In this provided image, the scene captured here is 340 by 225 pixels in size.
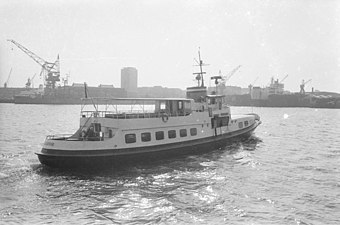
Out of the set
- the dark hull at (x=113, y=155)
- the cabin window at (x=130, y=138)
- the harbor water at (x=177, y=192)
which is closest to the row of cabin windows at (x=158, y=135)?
the cabin window at (x=130, y=138)

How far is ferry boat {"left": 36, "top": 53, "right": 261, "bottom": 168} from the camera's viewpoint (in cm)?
2270

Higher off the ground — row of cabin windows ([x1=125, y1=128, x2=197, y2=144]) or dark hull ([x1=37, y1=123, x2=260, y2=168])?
row of cabin windows ([x1=125, y1=128, x2=197, y2=144])

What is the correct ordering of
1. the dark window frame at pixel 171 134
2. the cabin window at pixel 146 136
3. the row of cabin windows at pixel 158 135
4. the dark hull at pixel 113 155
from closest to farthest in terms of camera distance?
the dark hull at pixel 113 155, the row of cabin windows at pixel 158 135, the cabin window at pixel 146 136, the dark window frame at pixel 171 134

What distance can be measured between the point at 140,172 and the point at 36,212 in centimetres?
925

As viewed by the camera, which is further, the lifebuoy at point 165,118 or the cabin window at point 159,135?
the lifebuoy at point 165,118

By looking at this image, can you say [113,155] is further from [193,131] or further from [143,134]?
[193,131]

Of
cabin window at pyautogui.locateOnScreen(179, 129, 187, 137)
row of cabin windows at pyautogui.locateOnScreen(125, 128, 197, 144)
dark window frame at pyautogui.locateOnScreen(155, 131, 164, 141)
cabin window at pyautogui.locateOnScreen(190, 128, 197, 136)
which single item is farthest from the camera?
cabin window at pyautogui.locateOnScreen(190, 128, 197, 136)

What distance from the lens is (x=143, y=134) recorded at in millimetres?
25969

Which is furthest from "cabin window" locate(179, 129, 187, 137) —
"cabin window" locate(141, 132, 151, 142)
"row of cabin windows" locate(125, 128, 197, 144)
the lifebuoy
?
"cabin window" locate(141, 132, 151, 142)

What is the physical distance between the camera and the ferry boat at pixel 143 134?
2270 cm

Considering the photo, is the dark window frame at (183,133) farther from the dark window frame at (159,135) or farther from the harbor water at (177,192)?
the dark window frame at (159,135)

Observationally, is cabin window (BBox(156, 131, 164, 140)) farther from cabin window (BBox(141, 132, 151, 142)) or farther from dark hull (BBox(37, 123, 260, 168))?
cabin window (BBox(141, 132, 151, 142))

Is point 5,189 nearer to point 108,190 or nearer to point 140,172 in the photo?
point 108,190

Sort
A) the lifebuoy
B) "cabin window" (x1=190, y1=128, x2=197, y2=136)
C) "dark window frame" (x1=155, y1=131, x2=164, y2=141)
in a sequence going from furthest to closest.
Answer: "cabin window" (x1=190, y1=128, x2=197, y2=136) → the lifebuoy → "dark window frame" (x1=155, y1=131, x2=164, y2=141)
